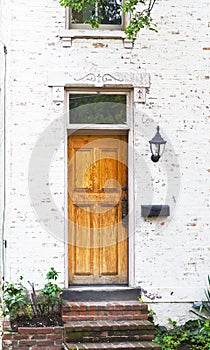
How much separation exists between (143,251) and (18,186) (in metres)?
1.81

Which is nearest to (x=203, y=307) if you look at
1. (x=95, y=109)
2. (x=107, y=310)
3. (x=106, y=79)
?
(x=107, y=310)

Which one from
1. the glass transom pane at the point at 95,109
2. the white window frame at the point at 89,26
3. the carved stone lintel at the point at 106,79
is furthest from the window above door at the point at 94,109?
the white window frame at the point at 89,26

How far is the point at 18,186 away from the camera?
7.74 metres

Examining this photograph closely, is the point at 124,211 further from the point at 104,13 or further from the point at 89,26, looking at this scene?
the point at 104,13

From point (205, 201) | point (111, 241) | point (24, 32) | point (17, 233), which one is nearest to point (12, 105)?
point (24, 32)

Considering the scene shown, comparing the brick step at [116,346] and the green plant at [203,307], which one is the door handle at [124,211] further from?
the brick step at [116,346]

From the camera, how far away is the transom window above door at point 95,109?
7.98 m

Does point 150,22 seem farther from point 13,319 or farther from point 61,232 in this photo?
point 13,319

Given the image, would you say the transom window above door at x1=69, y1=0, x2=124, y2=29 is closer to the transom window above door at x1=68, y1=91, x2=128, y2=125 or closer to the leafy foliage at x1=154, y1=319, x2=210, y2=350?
the transom window above door at x1=68, y1=91, x2=128, y2=125

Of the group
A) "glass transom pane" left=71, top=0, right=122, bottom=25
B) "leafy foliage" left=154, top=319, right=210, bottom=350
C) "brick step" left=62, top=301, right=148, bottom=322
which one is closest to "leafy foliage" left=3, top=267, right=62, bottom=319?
"brick step" left=62, top=301, right=148, bottom=322

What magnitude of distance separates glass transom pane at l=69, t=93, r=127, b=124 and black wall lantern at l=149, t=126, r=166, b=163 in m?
0.53

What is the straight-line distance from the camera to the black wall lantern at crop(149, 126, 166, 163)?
7699 millimetres

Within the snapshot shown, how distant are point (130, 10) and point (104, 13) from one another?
3.16 feet

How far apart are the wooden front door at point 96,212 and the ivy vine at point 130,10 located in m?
1.56
